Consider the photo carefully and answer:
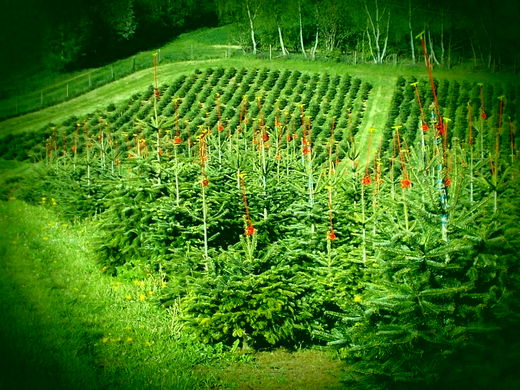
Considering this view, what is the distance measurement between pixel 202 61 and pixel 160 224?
35.7m

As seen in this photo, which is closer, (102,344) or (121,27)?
(102,344)

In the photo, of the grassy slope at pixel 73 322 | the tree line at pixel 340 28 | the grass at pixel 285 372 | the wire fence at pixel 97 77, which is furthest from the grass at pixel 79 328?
the tree line at pixel 340 28

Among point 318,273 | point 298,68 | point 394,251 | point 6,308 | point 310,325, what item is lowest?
point 310,325

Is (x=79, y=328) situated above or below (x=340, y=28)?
below

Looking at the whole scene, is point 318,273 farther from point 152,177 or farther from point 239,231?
point 152,177

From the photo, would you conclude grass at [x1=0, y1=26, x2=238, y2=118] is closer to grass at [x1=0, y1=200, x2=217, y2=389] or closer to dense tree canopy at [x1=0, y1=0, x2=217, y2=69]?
dense tree canopy at [x1=0, y1=0, x2=217, y2=69]

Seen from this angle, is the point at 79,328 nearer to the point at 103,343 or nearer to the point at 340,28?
the point at 103,343

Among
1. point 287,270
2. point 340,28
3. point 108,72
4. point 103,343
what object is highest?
point 340,28

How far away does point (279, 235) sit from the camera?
771 centimetres

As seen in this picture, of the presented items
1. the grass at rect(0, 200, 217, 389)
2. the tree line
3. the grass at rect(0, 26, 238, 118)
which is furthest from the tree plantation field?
the tree line

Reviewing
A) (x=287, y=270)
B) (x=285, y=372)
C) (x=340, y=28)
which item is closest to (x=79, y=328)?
(x=285, y=372)

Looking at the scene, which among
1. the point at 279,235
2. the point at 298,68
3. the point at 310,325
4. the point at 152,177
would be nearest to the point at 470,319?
the point at 310,325

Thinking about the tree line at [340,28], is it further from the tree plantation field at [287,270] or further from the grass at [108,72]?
the tree plantation field at [287,270]

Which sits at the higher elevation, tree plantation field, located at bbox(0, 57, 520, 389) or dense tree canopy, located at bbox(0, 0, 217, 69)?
dense tree canopy, located at bbox(0, 0, 217, 69)
